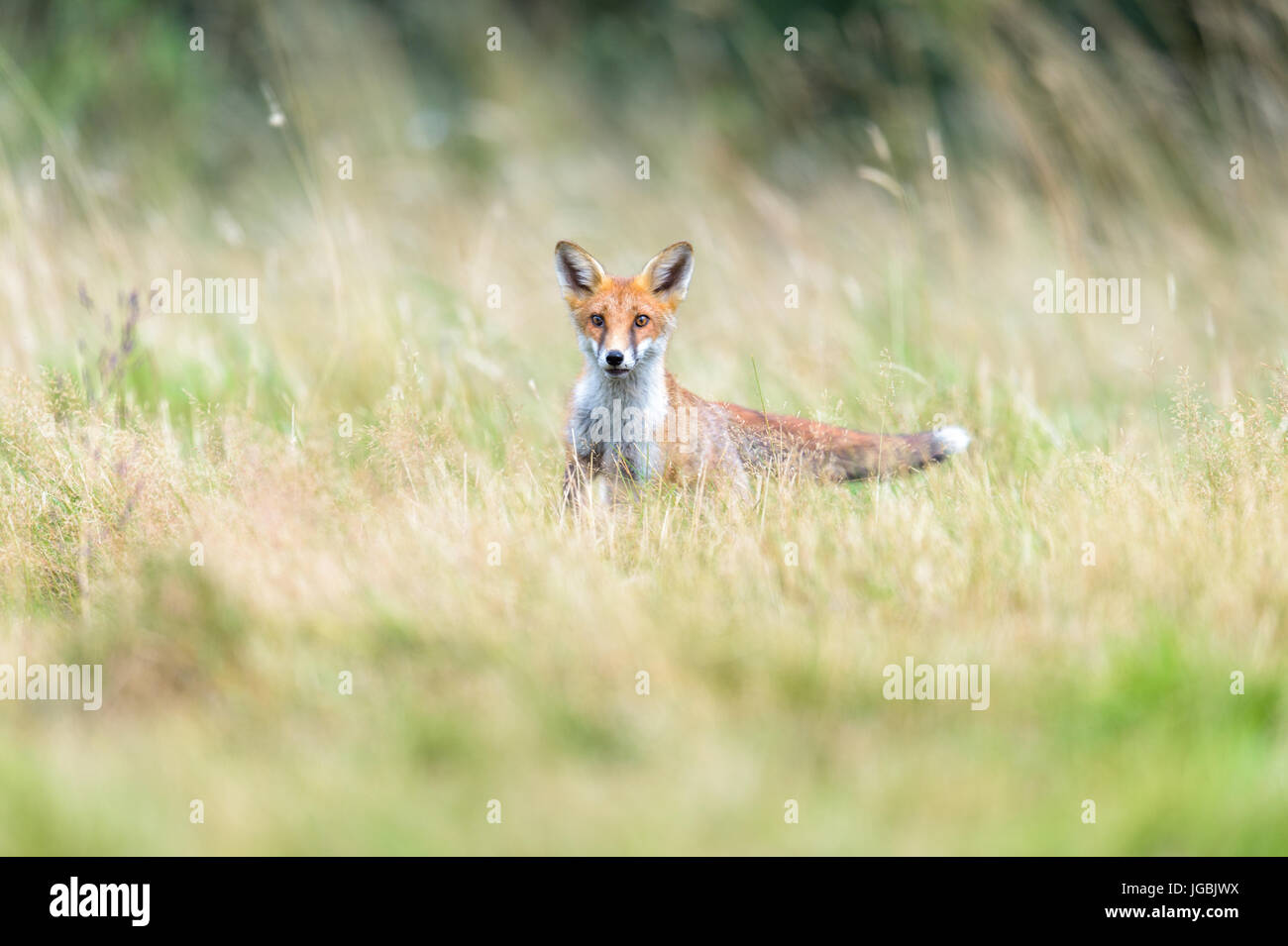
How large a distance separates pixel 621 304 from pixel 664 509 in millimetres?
907

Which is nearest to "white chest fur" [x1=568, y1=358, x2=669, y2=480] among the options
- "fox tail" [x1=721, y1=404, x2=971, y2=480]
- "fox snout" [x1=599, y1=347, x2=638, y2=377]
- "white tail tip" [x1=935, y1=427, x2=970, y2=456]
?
"fox snout" [x1=599, y1=347, x2=638, y2=377]

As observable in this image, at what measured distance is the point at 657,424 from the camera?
4859 mm

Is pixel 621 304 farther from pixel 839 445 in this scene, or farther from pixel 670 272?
pixel 839 445

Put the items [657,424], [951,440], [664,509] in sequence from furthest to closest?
1. [951,440]
2. [657,424]
3. [664,509]

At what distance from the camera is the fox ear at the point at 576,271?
16.5 ft

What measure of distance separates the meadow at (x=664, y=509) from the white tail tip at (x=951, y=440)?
69 millimetres

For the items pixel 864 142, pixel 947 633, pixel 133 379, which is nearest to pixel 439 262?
pixel 133 379

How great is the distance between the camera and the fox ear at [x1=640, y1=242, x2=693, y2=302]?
4988 mm

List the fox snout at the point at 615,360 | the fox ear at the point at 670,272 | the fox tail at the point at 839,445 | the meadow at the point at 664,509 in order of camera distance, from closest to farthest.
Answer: the meadow at the point at 664,509 < the fox snout at the point at 615,360 < the fox tail at the point at 839,445 < the fox ear at the point at 670,272

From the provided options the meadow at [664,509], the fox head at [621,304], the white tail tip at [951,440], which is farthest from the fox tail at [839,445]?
the fox head at [621,304]

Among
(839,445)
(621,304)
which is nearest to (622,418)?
(621,304)

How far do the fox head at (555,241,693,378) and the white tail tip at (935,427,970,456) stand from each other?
116cm

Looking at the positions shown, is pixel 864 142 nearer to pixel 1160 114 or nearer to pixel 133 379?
pixel 1160 114

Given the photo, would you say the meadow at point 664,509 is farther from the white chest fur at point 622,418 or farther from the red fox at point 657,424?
the white chest fur at point 622,418
